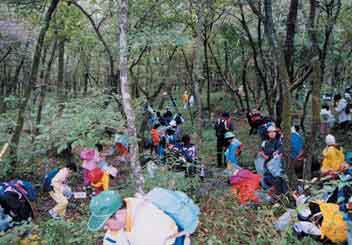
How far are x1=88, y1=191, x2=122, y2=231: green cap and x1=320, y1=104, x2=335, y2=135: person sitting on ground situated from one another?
11951 millimetres

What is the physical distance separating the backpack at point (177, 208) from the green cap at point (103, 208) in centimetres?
27

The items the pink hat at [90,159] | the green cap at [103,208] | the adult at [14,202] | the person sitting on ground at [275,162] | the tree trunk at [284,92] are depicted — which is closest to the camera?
the green cap at [103,208]

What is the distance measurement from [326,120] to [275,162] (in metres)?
7.28

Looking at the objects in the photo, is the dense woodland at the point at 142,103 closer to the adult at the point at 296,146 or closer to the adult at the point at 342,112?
the adult at the point at 342,112

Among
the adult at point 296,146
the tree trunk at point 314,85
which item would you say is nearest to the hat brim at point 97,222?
the tree trunk at point 314,85

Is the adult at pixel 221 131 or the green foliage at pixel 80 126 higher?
the green foliage at pixel 80 126

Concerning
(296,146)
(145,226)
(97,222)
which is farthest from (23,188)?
(296,146)

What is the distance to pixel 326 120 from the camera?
549 inches

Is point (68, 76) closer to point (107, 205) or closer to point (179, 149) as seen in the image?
point (179, 149)

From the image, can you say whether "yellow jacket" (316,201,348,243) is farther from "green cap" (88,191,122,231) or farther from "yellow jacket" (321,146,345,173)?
"green cap" (88,191,122,231)

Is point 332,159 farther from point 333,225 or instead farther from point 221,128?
point 221,128

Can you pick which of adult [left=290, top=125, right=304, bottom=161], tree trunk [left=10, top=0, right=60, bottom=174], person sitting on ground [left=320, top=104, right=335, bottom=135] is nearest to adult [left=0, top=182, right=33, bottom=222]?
tree trunk [left=10, top=0, right=60, bottom=174]

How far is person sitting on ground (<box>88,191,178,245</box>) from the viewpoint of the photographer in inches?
119

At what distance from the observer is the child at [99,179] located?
794cm
